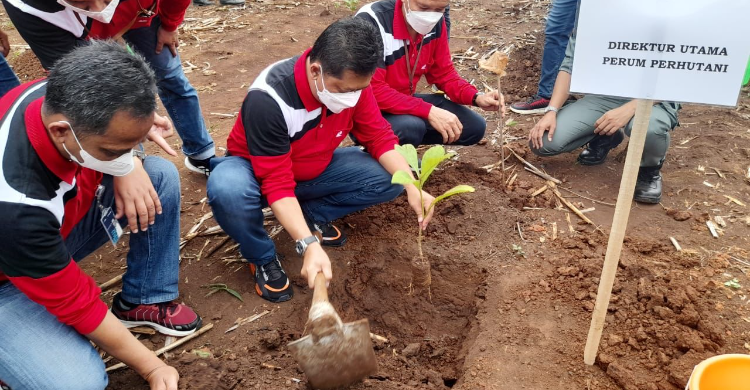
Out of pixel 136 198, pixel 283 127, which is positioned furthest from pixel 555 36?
pixel 136 198

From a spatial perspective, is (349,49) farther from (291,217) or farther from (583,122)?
(583,122)

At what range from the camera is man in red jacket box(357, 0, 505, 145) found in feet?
10.4

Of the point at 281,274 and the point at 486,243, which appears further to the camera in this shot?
the point at 486,243

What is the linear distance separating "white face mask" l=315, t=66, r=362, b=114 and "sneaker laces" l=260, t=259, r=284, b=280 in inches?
32.9

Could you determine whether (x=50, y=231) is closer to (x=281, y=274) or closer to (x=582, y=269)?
(x=281, y=274)

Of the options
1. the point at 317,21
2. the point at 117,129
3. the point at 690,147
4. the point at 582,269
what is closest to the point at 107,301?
the point at 117,129

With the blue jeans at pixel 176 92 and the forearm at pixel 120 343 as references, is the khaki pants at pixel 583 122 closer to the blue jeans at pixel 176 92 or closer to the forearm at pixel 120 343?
the blue jeans at pixel 176 92

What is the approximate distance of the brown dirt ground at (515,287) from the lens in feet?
7.35

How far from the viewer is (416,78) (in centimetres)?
362

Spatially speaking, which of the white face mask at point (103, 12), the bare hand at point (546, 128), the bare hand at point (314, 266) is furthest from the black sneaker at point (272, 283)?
the bare hand at point (546, 128)

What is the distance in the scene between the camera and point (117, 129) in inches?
68.0

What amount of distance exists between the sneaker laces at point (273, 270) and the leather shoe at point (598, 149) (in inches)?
91.5

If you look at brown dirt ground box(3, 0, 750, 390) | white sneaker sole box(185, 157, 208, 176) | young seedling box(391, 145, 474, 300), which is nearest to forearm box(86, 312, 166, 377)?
brown dirt ground box(3, 0, 750, 390)

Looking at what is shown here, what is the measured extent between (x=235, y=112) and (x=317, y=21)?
2461mm
